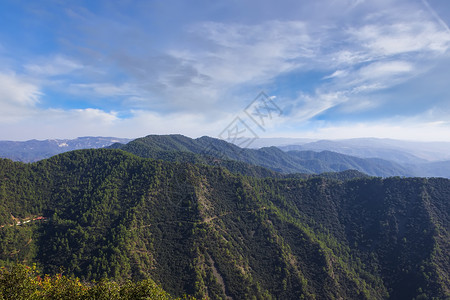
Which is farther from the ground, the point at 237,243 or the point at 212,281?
the point at 237,243

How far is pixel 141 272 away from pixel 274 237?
5175cm

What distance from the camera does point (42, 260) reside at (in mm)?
65438

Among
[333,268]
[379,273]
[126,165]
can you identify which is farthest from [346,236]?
[126,165]

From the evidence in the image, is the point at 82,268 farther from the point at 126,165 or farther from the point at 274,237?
the point at 274,237

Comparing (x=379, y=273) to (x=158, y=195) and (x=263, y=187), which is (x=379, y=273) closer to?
(x=263, y=187)

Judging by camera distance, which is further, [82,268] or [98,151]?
[98,151]

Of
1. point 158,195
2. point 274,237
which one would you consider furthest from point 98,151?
point 274,237

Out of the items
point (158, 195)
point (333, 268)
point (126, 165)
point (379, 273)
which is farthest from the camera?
point (126, 165)

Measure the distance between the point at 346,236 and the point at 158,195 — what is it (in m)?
93.7

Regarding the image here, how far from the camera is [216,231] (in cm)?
8388

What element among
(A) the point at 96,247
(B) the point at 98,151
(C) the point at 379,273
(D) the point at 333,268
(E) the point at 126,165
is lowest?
(C) the point at 379,273

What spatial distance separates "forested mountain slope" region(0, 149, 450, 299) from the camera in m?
68.1

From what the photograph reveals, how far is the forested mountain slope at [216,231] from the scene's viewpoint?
68062 millimetres

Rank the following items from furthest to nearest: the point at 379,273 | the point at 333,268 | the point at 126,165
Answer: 1. the point at 126,165
2. the point at 379,273
3. the point at 333,268
